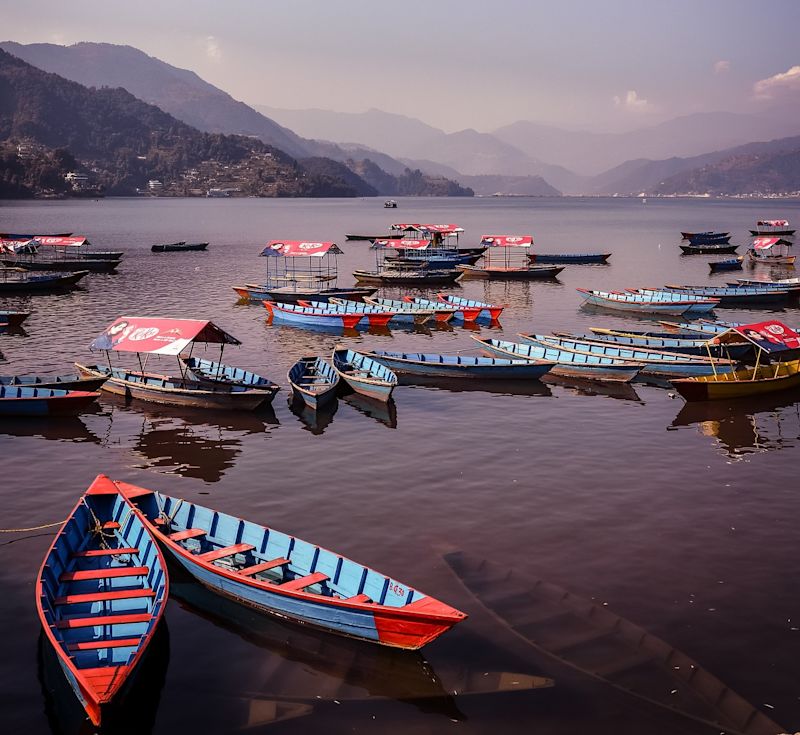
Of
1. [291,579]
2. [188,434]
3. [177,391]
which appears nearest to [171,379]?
[177,391]

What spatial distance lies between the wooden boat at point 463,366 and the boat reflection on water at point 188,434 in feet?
28.2

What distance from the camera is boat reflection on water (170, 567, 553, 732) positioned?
55.7 ft

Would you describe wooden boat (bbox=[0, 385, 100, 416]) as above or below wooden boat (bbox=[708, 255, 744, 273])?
below

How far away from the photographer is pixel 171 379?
37.6m

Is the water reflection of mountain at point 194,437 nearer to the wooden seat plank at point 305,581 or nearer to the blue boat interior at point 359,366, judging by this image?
the blue boat interior at point 359,366

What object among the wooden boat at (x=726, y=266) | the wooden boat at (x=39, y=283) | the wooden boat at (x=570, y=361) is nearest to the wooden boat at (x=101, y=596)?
the wooden boat at (x=570, y=361)

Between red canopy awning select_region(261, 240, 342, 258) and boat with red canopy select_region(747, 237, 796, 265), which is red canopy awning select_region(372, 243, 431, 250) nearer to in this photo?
red canopy awning select_region(261, 240, 342, 258)

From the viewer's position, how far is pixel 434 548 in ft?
76.5

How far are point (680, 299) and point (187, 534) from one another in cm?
5330

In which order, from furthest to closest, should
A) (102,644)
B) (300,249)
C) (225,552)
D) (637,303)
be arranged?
1. (300,249)
2. (637,303)
3. (225,552)
4. (102,644)

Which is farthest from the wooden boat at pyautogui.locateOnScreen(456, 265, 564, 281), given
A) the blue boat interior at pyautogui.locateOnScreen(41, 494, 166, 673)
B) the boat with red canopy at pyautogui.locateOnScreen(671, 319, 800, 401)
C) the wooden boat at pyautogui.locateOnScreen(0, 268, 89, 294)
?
the blue boat interior at pyautogui.locateOnScreen(41, 494, 166, 673)

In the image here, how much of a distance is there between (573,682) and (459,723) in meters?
2.79

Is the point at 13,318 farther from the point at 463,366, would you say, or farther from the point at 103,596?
the point at 103,596

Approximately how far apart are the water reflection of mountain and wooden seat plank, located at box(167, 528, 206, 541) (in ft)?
24.2
